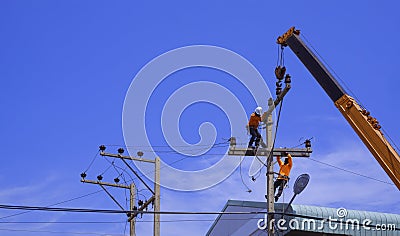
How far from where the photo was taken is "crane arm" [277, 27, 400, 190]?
20578 millimetres

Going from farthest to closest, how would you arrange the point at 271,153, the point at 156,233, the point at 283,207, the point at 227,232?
the point at 227,232, the point at 156,233, the point at 283,207, the point at 271,153

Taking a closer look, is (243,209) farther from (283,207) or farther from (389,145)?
(389,145)

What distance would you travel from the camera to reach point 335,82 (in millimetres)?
22812

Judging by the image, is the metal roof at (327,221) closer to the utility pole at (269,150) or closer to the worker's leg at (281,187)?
the worker's leg at (281,187)

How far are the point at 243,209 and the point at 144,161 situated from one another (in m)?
4.89

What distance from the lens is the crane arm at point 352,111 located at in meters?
20.6

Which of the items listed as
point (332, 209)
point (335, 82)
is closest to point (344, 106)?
point (335, 82)

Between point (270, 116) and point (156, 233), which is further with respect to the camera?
point (156, 233)

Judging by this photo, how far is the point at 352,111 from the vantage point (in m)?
22.2

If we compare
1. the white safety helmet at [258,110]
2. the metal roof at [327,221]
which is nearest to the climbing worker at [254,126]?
the white safety helmet at [258,110]
